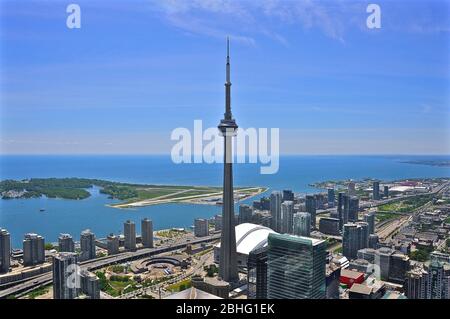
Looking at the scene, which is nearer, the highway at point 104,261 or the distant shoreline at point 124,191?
the highway at point 104,261

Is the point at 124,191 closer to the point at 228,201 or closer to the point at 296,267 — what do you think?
the point at 228,201

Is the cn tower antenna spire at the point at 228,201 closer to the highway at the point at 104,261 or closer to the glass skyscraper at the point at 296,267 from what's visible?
the glass skyscraper at the point at 296,267

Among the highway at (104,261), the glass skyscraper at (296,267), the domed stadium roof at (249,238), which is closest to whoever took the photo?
the glass skyscraper at (296,267)

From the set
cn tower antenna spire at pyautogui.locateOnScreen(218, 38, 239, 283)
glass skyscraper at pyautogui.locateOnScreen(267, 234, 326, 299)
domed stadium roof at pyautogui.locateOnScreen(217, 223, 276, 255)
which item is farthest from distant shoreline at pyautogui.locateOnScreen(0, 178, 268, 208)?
glass skyscraper at pyautogui.locateOnScreen(267, 234, 326, 299)

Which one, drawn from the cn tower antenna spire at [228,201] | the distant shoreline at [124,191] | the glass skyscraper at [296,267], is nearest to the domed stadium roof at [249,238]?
the cn tower antenna spire at [228,201]

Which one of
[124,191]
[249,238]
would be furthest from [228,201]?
[124,191]

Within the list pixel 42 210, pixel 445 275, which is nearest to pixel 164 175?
pixel 42 210
